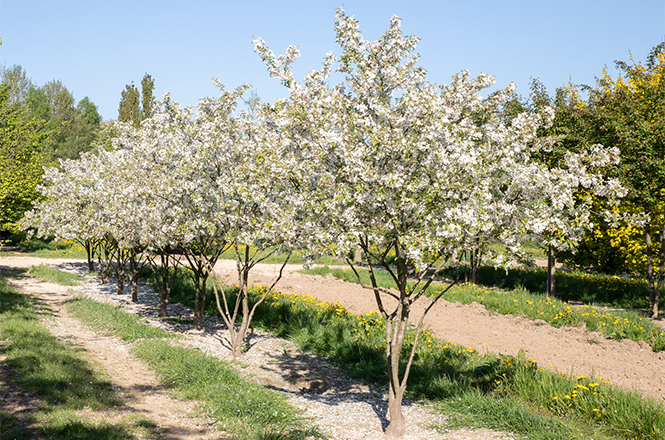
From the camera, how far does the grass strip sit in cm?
612

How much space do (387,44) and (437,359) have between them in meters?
6.00

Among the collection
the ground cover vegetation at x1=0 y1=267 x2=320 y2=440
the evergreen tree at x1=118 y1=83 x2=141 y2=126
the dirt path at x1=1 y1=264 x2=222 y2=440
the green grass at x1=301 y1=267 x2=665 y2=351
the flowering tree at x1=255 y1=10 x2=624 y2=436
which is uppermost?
the evergreen tree at x1=118 y1=83 x2=141 y2=126

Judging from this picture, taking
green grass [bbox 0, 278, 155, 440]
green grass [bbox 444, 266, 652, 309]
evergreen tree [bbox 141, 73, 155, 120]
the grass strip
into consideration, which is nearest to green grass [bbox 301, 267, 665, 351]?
green grass [bbox 444, 266, 652, 309]

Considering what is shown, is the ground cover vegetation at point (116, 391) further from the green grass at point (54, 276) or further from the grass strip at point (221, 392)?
the green grass at point (54, 276)

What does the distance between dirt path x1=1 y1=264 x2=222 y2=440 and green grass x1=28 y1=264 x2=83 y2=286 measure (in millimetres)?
6514

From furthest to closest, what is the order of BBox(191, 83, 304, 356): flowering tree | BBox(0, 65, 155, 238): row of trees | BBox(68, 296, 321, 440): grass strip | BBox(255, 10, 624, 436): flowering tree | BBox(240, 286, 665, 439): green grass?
1. BBox(0, 65, 155, 238): row of trees
2. BBox(191, 83, 304, 356): flowering tree
3. BBox(68, 296, 321, 440): grass strip
4. BBox(240, 286, 665, 439): green grass
5. BBox(255, 10, 624, 436): flowering tree

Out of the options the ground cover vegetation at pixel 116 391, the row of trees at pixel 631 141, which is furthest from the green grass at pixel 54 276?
the row of trees at pixel 631 141

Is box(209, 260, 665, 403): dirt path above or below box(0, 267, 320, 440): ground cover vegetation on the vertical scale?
above

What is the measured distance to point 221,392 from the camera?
716 centimetres

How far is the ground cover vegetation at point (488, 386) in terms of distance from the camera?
5977 millimetres

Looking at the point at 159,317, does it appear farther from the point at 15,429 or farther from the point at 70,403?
the point at 15,429

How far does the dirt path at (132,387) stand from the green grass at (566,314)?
996 cm

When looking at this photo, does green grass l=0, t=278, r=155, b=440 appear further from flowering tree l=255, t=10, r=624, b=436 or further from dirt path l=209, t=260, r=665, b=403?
dirt path l=209, t=260, r=665, b=403

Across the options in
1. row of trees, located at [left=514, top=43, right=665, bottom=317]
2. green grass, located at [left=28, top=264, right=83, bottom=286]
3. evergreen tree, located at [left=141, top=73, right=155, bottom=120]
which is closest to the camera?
row of trees, located at [left=514, top=43, right=665, bottom=317]
